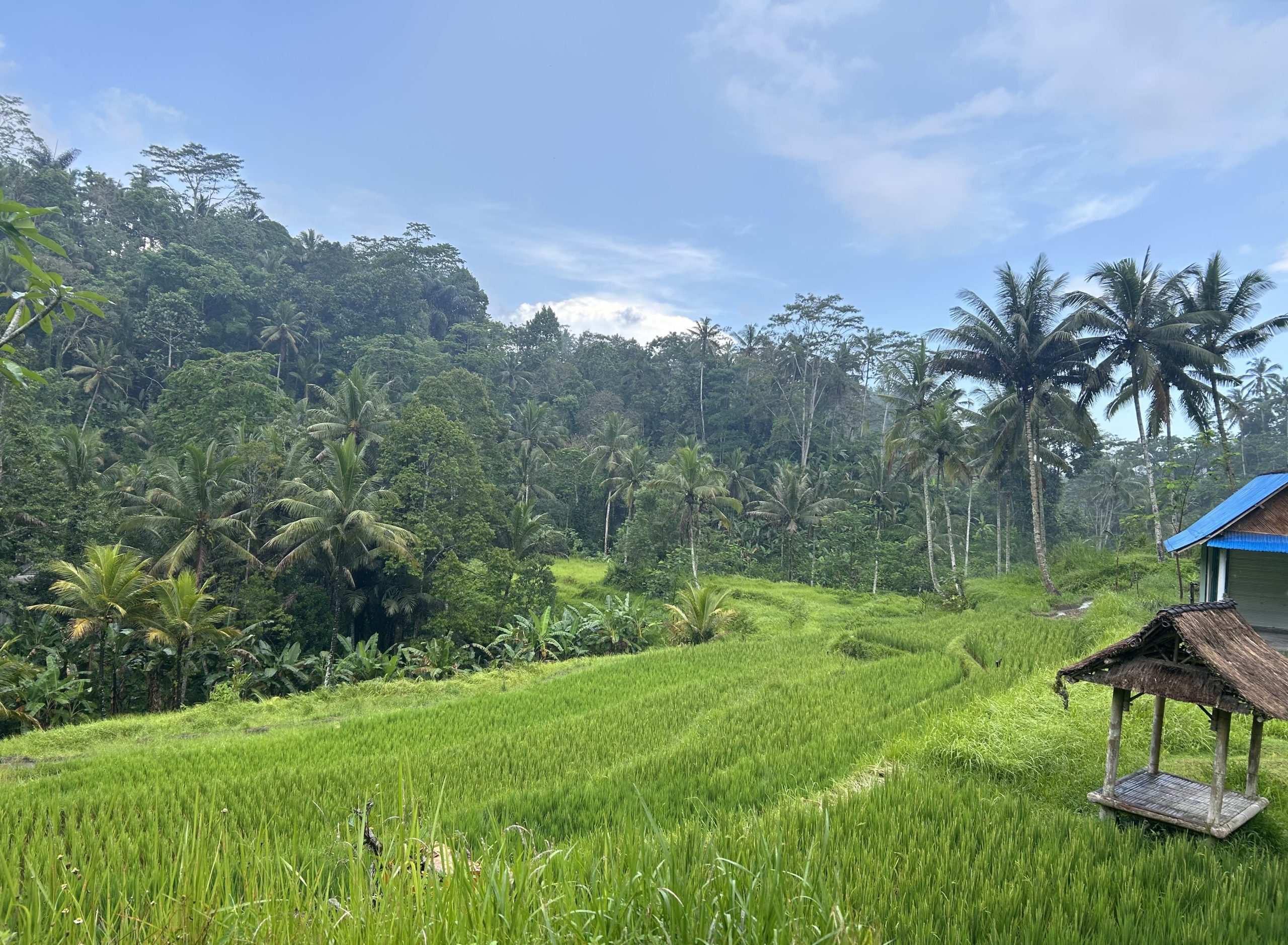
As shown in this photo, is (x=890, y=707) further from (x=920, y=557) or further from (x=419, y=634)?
(x=920, y=557)

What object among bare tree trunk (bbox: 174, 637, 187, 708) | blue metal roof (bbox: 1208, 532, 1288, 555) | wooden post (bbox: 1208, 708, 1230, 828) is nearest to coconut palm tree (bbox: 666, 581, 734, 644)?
blue metal roof (bbox: 1208, 532, 1288, 555)

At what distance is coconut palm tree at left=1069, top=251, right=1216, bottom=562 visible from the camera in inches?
744

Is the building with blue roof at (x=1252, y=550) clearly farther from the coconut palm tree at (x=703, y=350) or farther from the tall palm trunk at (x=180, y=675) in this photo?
the coconut palm tree at (x=703, y=350)

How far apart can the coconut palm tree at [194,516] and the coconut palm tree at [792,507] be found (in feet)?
62.1

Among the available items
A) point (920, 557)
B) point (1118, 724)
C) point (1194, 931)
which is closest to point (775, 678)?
point (1118, 724)

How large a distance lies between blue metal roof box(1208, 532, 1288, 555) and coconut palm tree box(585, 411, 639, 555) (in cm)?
2556

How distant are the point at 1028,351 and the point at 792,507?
12.0m

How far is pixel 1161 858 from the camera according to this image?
4.13 m

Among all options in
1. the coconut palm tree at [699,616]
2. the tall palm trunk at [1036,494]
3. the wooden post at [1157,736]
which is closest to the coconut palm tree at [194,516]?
the coconut palm tree at [699,616]

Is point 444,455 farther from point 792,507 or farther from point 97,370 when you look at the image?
point 97,370

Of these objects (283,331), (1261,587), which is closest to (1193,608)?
(1261,587)

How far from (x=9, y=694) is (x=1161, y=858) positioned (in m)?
16.2

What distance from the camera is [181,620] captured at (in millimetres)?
13539

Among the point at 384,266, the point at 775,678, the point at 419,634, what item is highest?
the point at 384,266
